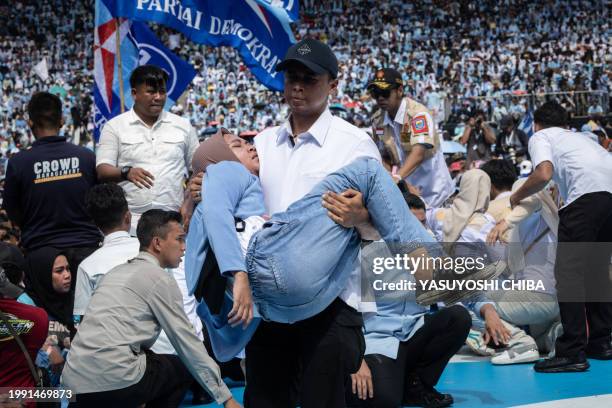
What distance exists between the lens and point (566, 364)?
214 inches

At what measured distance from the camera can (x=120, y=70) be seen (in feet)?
21.9

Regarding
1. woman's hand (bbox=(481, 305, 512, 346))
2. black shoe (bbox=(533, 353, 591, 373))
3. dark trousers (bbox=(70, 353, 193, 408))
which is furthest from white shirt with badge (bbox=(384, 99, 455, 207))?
dark trousers (bbox=(70, 353, 193, 408))

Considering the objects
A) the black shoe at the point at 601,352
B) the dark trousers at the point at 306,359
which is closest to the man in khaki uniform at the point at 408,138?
the black shoe at the point at 601,352

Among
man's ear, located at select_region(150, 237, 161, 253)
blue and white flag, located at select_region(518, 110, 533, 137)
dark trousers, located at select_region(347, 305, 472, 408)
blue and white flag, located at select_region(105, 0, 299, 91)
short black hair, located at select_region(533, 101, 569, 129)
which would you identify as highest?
blue and white flag, located at select_region(105, 0, 299, 91)

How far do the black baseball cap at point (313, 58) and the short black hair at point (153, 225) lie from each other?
1157 mm

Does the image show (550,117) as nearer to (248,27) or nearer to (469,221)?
(469,221)

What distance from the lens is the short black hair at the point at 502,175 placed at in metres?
7.07

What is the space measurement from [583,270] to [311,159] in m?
3.07

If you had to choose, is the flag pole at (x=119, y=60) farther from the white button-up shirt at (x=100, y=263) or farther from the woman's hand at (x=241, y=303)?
the woman's hand at (x=241, y=303)

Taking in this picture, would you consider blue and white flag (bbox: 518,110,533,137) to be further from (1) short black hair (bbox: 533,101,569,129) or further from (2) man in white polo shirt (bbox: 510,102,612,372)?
(2) man in white polo shirt (bbox: 510,102,612,372)

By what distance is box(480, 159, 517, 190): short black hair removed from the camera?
23.2 feet

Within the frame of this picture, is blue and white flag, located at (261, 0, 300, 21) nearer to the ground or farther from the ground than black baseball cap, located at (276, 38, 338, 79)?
farther from the ground

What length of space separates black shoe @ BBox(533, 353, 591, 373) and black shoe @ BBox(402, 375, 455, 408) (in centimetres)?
89

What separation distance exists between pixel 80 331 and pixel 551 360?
9.81ft
